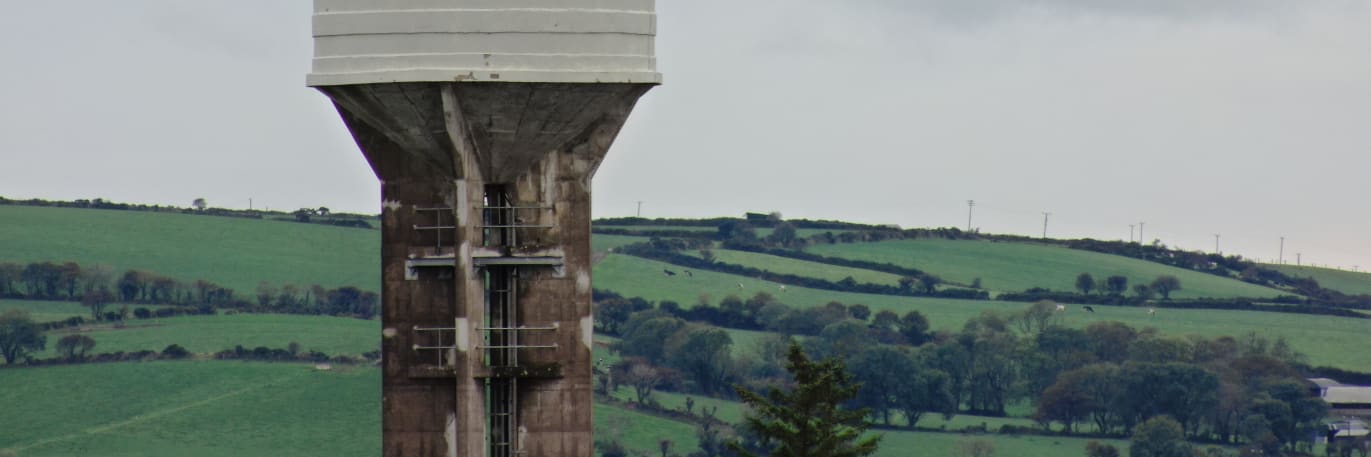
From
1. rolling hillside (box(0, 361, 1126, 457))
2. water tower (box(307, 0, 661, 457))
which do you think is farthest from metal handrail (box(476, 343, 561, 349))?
rolling hillside (box(0, 361, 1126, 457))

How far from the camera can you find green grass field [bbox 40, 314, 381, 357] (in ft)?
575

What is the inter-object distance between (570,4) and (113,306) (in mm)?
153567

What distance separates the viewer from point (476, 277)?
41281 millimetres

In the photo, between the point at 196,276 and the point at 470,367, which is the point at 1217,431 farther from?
the point at 470,367

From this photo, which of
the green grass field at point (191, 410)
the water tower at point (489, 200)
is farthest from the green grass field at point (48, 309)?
the water tower at point (489, 200)

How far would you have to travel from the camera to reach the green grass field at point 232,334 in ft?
575

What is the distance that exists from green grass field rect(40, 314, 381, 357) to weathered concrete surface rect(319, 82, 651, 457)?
428 ft

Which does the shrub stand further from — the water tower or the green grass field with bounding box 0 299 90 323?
the water tower

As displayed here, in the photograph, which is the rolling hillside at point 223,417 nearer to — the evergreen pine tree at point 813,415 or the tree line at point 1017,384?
the tree line at point 1017,384

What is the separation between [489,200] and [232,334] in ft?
461

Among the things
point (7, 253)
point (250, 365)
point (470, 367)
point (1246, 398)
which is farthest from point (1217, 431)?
point (470, 367)

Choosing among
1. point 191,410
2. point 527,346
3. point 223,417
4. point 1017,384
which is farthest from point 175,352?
point 527,346

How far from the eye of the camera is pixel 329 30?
40156 mm

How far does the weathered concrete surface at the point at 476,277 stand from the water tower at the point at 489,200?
22 millimetres
